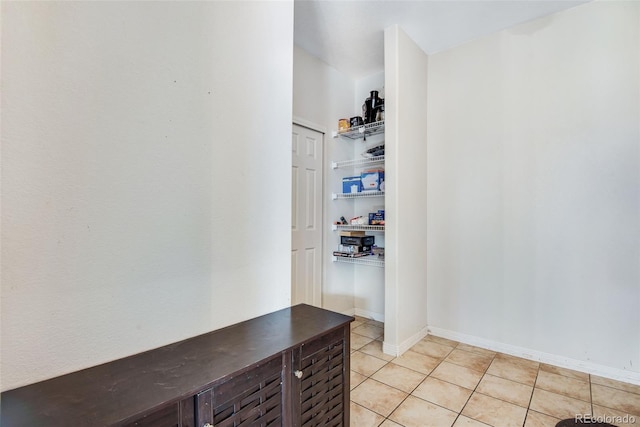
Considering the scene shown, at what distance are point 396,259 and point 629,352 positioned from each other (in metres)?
1.71

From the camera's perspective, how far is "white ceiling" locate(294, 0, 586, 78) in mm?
2291

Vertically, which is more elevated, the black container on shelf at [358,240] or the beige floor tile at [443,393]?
the black container on shelf at [358,240]

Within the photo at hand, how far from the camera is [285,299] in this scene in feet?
5.41

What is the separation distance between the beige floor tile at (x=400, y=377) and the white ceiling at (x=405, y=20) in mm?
2824

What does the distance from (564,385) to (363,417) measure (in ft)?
4.88

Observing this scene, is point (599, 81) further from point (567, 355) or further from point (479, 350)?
point (479, 350)

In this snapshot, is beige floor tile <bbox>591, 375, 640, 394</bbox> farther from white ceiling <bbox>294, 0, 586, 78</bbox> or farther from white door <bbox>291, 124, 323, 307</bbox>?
white ceiling <bbox>294, 0, 586, 78</bbox>

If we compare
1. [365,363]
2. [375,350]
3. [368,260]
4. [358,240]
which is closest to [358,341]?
[375,350]

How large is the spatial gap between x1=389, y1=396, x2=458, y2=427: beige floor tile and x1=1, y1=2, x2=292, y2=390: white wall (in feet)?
3.39

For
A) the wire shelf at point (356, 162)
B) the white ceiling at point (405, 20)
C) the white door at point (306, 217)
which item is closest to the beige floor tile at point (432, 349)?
the white door at point (306, 217)

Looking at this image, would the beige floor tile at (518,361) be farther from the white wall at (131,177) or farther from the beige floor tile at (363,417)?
the white wall at (131,177)

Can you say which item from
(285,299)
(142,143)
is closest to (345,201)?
(285,299)

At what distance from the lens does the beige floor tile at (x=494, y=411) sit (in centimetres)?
171

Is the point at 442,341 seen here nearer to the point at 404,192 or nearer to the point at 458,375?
the point at 458,375
